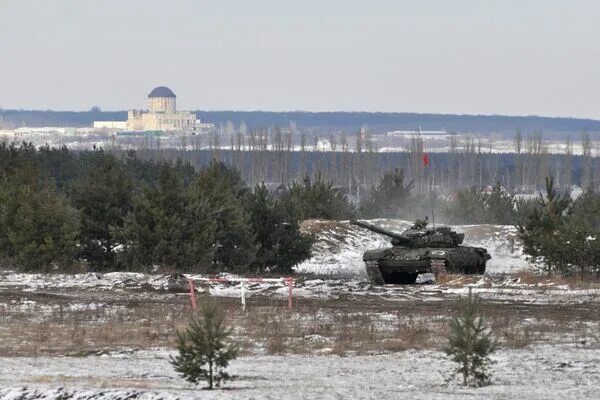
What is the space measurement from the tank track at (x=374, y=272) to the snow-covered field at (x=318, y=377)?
20.1 m

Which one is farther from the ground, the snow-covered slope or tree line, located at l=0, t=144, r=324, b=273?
tree line, located at l=0, t=144, r=324, b=273

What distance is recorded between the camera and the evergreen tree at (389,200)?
9938cm

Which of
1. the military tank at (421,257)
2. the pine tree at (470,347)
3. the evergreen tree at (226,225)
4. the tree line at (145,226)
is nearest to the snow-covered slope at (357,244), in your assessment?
the tree line at (145,226)

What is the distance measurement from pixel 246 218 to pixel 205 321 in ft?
107

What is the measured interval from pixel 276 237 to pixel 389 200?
157 ft

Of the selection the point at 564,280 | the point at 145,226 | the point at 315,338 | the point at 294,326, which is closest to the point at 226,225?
the point at 145,226

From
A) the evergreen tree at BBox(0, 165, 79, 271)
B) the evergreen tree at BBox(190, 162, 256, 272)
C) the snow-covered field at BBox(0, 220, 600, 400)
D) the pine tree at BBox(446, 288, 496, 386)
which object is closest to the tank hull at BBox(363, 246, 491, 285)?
the snow-covered field at BBox(0, 220, 600, 400)

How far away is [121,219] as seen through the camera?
50531mm

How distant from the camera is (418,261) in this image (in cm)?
4356

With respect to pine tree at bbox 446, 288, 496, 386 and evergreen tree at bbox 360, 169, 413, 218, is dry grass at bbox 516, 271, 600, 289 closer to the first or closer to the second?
pine tree at bbox 446, 288, 496, 386

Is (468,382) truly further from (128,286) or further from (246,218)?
(246,218)

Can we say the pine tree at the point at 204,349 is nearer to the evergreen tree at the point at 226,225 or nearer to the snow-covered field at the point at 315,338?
the snow-covered field at the point at 315,338

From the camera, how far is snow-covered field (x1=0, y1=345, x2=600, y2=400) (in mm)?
18375

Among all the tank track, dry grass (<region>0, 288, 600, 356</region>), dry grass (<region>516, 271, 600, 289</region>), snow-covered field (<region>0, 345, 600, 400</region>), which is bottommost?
the tank track
